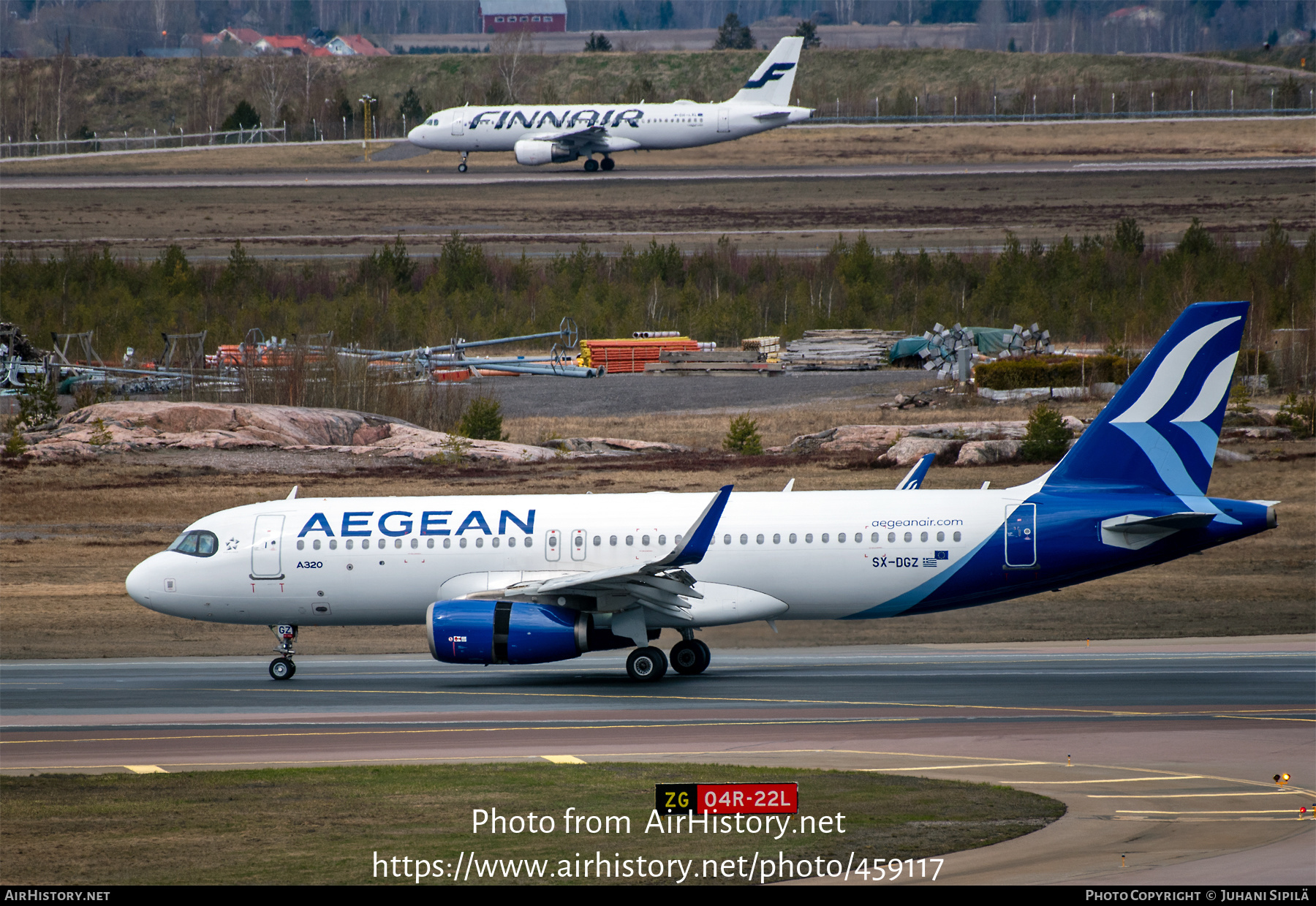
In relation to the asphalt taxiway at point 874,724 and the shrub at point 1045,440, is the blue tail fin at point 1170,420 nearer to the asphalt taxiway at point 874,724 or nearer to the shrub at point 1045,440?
the asphalt taxiway at point 874,724

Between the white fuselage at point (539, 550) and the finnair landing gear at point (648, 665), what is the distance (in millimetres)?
1019

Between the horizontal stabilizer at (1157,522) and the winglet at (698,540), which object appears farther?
the horizontal stabilizer at (1157,522)

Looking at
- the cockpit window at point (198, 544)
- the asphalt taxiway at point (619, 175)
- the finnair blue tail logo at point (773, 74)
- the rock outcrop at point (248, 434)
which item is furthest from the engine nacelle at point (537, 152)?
the cockpit window at point (198, 544)

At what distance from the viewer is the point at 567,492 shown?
43969 mm

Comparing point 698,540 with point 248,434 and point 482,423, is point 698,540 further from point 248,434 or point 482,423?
point 248,434

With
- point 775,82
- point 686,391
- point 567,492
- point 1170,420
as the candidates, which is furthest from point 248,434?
point 775,82

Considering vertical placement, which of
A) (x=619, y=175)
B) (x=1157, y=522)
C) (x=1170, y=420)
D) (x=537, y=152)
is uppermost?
(x=537, y=152)

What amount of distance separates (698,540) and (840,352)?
45.3 meters

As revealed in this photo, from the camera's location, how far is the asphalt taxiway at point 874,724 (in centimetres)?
1493

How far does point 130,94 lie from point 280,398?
417ft

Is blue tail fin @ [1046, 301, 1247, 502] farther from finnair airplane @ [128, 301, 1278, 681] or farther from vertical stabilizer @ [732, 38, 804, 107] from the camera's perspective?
vertical stabilizer @ [732, 38, 804, 107]

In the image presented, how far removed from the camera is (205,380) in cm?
5888
